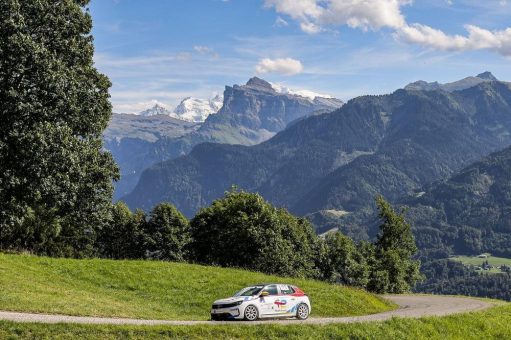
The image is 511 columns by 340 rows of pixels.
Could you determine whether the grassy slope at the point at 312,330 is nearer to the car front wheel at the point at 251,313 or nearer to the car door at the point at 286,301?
the car front wheel at the point at 251,313

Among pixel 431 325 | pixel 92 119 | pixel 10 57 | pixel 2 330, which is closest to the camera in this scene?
pixel 2 330

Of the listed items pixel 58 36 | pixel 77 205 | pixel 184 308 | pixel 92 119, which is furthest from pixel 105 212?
pixel 58 36

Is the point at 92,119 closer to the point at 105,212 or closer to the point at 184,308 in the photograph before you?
the point at 105,212

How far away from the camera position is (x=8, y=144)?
1149 inches

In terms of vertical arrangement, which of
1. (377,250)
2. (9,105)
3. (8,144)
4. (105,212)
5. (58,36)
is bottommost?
(377,250)

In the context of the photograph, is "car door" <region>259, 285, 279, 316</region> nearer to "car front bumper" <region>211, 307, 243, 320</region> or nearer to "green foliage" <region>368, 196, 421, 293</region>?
"car front bumper" <region>211, 307, 243, 320</region>

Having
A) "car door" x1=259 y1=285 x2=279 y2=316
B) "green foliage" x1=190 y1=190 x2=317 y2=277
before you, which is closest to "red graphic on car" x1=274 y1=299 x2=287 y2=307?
"car door" x1=259 y1=285 x2=279 y2=316

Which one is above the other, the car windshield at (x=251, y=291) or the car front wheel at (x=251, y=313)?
the car windshield at (x=251, y=291)

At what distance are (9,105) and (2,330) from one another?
12.4m

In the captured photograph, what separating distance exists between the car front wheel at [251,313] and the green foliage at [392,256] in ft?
248

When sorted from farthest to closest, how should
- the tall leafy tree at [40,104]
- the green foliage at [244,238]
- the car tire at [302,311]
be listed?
1. the green foliage at [244,238]
2. the car tire at [302,311]
3. the tall leafy tree at [40,104]

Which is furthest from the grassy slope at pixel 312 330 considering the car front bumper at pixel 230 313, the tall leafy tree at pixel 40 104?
the tall leafy tree at pixel 40 104

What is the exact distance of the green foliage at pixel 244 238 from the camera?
95.2 meters

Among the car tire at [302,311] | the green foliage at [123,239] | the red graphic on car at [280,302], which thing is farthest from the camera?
the green foliage at [123,239]
